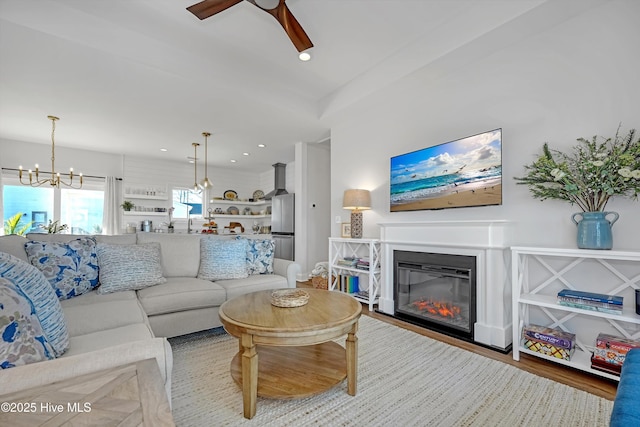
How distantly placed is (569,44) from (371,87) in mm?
1828

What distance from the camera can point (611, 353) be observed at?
1.92 m

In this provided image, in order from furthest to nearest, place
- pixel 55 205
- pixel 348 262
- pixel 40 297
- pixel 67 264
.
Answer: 1. pixel 55 205
2. pixel 348 262
3. pixel 67 264
4. pixel 40 297

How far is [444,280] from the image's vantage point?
296cm

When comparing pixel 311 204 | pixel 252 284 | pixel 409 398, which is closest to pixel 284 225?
pixel 311 204

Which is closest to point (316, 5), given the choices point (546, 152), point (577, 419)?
point (546, 152)

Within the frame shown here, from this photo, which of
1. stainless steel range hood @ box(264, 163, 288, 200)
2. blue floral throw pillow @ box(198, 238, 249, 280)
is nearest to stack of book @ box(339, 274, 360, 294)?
blue floral throw pillow @ box(198, 238, 249, 280)

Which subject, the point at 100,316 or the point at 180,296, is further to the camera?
the point at 180,296

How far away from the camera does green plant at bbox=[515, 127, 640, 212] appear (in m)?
1.94

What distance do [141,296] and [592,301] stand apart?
3.28 meters

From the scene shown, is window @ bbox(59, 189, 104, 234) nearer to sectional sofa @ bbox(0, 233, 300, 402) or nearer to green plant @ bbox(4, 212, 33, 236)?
green plant @ bbox(4, 212, 33, 236)

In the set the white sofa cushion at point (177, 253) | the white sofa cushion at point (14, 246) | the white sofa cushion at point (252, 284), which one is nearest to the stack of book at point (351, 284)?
the white sofa cushion at point (252, 284)

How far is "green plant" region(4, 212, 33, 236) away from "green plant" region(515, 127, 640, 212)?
7.58 meters

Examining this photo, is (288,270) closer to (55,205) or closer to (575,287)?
(575,287)

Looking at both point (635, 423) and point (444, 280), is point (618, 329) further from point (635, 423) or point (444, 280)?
point (635, 423)
